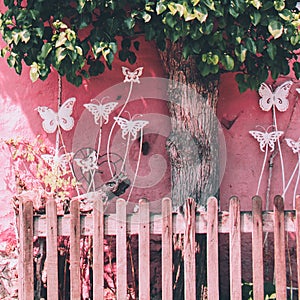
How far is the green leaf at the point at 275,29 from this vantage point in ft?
12.6

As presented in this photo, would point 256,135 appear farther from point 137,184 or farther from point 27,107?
point 27,107

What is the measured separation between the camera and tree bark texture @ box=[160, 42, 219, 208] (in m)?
4.52

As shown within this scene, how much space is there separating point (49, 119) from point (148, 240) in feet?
5.05

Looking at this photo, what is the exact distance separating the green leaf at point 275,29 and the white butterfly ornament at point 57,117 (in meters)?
1.76

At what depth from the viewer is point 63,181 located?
4590mm

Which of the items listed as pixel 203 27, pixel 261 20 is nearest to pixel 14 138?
pixel 203 27

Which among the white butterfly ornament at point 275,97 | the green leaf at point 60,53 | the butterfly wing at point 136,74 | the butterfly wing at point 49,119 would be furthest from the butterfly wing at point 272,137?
the green leaf at point 60,53

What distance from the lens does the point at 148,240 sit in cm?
376

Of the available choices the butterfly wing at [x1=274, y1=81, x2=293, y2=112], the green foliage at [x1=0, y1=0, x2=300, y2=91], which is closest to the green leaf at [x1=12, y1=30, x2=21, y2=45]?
the green foliage at [x1=0, y1=0, x2=300, y2=91]

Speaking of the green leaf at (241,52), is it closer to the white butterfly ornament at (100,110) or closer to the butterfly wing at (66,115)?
the white butterfly ornament at (100,110)

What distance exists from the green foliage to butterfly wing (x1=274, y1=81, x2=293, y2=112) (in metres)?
0.60

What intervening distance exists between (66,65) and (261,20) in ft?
4.66

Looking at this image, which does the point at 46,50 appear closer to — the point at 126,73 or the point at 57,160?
the point at 126,73

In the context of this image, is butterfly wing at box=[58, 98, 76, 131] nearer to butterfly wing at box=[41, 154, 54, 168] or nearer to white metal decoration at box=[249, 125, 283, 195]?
butterfly wing at box=[41, 154, 54, 168]
